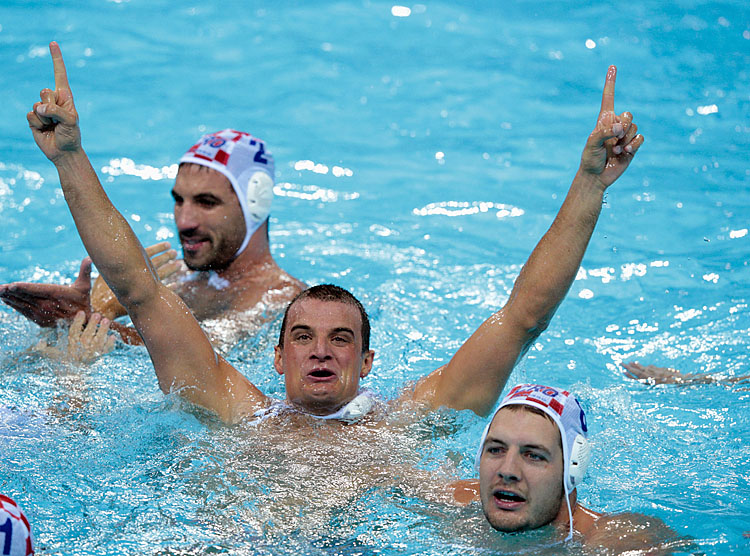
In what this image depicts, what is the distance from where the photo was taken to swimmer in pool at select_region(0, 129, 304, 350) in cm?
610

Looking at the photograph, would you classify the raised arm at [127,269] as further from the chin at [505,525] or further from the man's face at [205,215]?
the man's face at [205,215]

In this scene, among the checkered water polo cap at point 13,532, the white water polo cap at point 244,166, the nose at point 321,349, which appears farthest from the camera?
the white water polo cap at point 244,166

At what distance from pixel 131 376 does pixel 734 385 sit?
139 inches

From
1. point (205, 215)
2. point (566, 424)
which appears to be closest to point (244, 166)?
point (205, 215)

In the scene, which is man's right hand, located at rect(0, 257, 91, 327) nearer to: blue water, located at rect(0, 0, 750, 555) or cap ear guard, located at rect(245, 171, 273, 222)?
blue water, located at rect(0, 0, 750, 555)

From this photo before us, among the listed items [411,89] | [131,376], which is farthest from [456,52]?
[131,376]

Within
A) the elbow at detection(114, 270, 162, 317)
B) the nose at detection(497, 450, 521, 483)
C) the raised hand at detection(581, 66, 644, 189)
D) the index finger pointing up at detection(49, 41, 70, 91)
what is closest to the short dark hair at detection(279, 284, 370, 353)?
the elbow at detection(114, 270, 162, 317)

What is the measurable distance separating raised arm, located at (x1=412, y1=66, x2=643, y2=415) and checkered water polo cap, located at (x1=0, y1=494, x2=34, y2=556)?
80.3 inches

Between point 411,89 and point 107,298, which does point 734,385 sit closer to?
point 107,298

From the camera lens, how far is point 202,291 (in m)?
6.32

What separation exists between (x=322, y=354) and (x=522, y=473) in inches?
44.9

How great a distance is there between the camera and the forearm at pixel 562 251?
3979mm

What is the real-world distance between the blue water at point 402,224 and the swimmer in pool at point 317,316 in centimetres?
23

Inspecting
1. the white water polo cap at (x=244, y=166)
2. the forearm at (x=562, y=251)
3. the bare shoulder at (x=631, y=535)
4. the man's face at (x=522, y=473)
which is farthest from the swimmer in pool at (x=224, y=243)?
the bare shoulder at (x=631, y=535)
